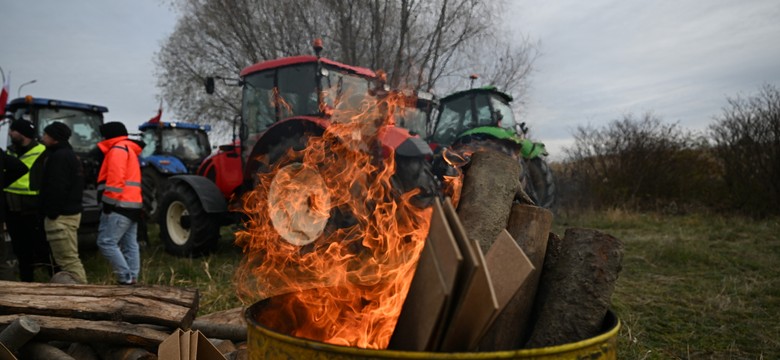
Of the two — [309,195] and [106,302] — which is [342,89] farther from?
[106,302]

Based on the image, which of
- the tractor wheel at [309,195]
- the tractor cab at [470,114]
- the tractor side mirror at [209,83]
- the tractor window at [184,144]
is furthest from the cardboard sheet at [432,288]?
the tractor window at [184,144]

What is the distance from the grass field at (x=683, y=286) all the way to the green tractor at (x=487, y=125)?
5.82 feet

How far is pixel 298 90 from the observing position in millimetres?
6406

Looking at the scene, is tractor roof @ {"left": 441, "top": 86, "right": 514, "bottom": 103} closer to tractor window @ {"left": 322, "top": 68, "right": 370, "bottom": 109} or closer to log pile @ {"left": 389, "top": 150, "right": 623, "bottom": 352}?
tractor window @ {"left": 322, "top": 68, "right": 370, "bottom": 109}

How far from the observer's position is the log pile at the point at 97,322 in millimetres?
2588

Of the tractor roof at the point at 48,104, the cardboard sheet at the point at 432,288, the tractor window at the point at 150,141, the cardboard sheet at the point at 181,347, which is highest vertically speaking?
the tractor roof at the point at 48,104

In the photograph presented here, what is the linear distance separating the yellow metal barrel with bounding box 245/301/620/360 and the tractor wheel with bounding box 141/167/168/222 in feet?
33.4

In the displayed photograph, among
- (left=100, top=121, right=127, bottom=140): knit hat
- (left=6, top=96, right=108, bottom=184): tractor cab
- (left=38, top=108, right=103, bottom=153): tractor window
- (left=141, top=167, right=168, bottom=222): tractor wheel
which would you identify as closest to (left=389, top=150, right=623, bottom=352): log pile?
(left=100, top=121, right=127, bottom=140): knit hat

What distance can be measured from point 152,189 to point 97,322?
9.13 metres

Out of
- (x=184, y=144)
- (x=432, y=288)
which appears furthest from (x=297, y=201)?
(x=184, y=144)

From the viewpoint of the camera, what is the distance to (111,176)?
15.8 feet

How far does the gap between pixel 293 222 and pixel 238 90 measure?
1571 centimetres

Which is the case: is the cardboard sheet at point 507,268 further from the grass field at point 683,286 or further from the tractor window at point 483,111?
the tractor window at point 483,111

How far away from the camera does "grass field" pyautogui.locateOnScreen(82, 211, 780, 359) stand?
372cm
